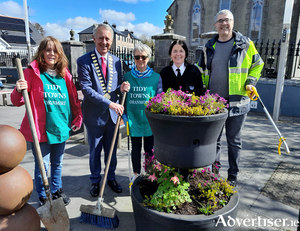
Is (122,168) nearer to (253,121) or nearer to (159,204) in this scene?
(159,204)

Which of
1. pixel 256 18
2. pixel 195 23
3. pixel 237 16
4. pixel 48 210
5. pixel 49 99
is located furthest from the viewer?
pixel 195 23

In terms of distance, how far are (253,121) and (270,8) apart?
60.1 feet

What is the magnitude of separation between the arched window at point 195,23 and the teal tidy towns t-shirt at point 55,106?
23057 mm

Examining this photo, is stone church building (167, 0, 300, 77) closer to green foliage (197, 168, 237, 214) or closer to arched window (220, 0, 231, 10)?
arched window (220, 0, 231, 10)

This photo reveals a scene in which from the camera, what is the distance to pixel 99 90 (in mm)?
2852

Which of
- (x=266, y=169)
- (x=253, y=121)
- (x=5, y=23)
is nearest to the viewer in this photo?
(x=266, y=169)

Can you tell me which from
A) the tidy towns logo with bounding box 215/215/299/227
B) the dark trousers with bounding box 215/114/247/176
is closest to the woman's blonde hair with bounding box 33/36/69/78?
the dark trousers with bounding box 215/114/247/176

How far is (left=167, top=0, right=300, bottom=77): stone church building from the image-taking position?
2005cm

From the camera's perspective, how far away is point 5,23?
3531cm

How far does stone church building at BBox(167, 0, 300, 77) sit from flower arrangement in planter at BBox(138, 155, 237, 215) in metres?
17.8

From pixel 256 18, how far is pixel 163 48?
1747 cm

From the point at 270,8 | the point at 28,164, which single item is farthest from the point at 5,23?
the point at 28,164

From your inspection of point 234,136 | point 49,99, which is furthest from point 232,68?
point 49,99

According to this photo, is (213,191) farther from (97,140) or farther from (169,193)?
(97,140)
